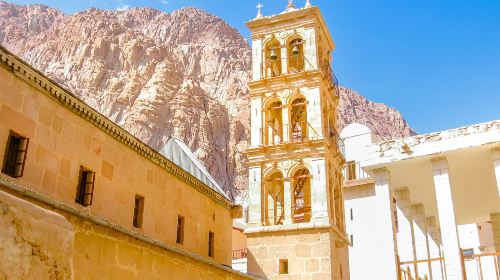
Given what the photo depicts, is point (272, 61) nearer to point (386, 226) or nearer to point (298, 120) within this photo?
point (298, 120)

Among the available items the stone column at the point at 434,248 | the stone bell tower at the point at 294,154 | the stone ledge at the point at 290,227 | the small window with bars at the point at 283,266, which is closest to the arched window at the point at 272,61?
the stone bell tower at the point at 294,154

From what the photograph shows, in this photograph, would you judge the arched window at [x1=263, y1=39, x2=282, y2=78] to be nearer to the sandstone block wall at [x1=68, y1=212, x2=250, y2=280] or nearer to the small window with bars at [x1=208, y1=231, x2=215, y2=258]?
the small window with bars at [x1=208, y1=231, x2=215, y2=258]

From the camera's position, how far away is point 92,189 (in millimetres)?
13383

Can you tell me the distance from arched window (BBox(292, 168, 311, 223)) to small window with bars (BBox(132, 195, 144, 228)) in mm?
7730

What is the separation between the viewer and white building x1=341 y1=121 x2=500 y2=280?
639 inches

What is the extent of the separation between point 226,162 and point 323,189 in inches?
1853

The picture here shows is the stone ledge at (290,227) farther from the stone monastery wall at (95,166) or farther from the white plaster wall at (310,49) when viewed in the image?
the white plaster wall at (310,49)

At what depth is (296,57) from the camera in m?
24.6

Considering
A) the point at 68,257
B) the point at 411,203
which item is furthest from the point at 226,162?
the point at 68,257

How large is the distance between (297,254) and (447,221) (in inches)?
243

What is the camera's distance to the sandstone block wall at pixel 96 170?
1126cm

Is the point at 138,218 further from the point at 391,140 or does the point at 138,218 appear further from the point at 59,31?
the point at 59,31

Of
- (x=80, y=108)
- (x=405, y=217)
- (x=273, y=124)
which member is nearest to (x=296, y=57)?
(x=273, y=124)

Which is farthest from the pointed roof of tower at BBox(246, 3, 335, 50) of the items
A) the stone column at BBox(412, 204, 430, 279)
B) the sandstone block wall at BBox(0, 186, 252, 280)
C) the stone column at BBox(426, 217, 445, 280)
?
the sandstone block wall at BBox(0, 186, 252, 280)
